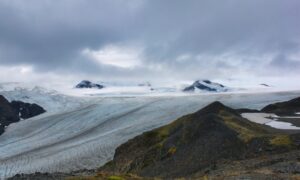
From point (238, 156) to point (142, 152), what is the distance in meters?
12.0

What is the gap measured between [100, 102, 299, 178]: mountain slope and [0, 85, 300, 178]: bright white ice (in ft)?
30.3

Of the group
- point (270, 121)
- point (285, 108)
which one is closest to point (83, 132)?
point (285, 108)

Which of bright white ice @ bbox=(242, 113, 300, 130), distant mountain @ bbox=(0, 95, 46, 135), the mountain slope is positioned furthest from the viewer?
distant mountain @ bbox=(0, 95, 46, 135)

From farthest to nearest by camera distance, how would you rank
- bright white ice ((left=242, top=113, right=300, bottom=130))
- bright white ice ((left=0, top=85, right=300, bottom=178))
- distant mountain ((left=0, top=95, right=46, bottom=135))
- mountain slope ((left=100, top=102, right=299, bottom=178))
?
distant mountain ((left=0, top=95, right=46, bottom=135)) < bright white ice ((left=0, top=85, right=300, bottom=178)) < bright white ice ((left=242, top=113, right=300, bottom=130)) < mountain slope ((left=100, top=102, right=299, bottom=178))

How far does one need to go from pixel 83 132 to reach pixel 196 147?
3825cm

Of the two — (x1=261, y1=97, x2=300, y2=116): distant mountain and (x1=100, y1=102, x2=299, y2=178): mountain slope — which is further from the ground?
(x1=261, y1=97, x2=300, y2=116): distant mountain

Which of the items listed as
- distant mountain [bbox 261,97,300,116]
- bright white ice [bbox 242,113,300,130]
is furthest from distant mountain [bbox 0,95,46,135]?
bright white ice [bbox 242,113,300,130]

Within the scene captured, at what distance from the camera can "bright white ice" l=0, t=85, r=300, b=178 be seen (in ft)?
146

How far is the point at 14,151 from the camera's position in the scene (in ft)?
185

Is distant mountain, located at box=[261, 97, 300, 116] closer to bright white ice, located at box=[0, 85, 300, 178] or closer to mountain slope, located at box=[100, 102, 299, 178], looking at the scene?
bright white ice, located at box=[0, 85, 300, 178]

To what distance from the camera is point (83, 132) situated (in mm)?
63312

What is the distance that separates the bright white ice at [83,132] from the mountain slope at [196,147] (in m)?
9.23

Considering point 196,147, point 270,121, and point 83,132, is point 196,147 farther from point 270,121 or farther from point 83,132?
point 83,132

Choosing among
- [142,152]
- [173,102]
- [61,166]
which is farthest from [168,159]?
[173,102]
